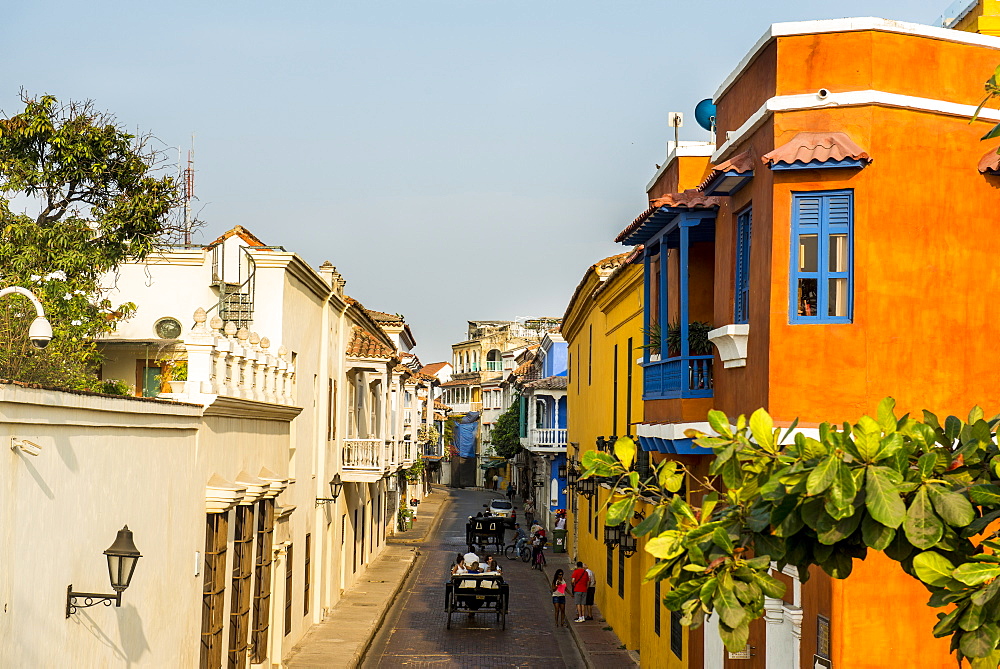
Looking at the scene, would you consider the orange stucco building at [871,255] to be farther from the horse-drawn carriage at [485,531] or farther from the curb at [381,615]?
the horse-drawn carriage at [485,531]

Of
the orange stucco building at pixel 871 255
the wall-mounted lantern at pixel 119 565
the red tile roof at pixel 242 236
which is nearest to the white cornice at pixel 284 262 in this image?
the red tile roof at pixel 242 236

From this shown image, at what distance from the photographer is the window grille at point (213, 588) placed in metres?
12.8

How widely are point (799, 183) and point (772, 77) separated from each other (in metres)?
1.07

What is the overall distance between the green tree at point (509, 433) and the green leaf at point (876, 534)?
56.3 meters

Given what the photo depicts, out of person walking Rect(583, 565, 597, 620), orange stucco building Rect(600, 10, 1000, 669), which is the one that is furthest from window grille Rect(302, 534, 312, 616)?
orange stucco building Rect(600, 10, 1000, 669)

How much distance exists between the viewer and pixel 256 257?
17.7 m

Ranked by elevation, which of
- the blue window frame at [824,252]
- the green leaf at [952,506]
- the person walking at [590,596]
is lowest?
the person walking at [590,596]

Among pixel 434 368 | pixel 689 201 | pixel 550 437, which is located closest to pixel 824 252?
pixel 689 201

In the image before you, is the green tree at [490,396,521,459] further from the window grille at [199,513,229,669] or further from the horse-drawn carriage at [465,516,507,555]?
the window grille at [199,513,229,669]

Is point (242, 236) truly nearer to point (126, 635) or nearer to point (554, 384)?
point (126, 635)

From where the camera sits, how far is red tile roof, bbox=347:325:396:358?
26.4 metres

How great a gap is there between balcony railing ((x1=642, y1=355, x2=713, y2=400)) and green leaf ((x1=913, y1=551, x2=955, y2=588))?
255 inches

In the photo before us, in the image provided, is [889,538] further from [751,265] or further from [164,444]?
[164,444]

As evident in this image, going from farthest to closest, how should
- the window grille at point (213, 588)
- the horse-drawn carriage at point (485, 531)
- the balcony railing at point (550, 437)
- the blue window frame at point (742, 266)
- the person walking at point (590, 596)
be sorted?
the balcony railing at point (550, 437), the horse-drawn carriage at point (485, 531), the person walking at point (590, 596), the window grille at point (213, 588), the blue window frame at point (742, 266)
